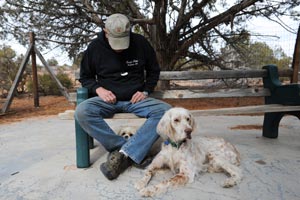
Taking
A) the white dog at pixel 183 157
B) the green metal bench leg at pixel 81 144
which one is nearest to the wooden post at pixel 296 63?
the white dog at pixel 183 157

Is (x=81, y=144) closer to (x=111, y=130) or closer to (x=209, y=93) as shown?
(x=111, y=130)

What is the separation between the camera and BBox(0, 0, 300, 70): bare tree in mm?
5793

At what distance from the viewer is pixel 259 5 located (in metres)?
6.11

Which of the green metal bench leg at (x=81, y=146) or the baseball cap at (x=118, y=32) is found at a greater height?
the baseball cap at (x=118, y=32)

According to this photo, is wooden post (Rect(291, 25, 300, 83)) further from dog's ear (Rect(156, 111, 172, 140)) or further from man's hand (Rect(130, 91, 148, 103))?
dog's ear (Rect(156, 111, 172, 140))

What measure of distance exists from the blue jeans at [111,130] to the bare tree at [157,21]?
10.5ft

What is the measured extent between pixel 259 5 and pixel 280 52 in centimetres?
170

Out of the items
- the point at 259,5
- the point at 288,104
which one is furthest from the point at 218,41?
the point at 288,104

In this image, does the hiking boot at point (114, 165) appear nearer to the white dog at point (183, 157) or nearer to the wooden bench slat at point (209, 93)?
the white dog at point (183, 157)

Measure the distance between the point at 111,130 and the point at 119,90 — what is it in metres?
0.44

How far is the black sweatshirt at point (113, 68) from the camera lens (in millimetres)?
2922

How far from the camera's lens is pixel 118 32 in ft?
9.00

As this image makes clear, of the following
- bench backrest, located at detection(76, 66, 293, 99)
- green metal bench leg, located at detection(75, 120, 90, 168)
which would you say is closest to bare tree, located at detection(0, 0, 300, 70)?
bench backrest, located at detection(76, 66, 293, 99)

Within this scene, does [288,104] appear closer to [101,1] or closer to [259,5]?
[259,5]
